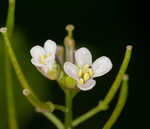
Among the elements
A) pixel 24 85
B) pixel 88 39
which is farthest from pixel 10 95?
pixel 88 39

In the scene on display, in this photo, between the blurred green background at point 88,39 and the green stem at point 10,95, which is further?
the blurred green background at point 88,39

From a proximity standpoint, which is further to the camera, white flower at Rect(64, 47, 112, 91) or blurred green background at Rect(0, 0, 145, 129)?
blurred green background at Rect(0, 0, 145, 129)

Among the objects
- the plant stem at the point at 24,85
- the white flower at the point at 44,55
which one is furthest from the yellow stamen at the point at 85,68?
the plant stem at the point at 24,85

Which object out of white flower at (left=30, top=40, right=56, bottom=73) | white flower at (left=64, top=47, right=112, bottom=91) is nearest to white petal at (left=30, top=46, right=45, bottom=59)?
white flower at (left=30, top=40, right=56, bottom=73)

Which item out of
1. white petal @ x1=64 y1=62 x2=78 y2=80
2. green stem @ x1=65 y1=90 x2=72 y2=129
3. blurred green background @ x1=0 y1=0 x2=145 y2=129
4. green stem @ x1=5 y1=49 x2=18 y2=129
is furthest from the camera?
blurred green background @ x1=0 y1=0 x2=145 y2=129

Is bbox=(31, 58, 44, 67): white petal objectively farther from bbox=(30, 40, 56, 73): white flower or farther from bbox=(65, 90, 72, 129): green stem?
bbox=(65, 90, 72, 129): green stem

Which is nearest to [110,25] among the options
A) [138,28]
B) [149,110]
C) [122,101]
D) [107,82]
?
[138,28]

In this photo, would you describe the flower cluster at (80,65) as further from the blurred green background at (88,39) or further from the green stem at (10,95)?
the blurred green background at (88,39)
